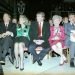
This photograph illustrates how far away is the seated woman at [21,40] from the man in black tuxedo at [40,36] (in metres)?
0.12

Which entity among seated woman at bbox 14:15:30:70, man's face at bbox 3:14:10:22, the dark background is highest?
the dark background

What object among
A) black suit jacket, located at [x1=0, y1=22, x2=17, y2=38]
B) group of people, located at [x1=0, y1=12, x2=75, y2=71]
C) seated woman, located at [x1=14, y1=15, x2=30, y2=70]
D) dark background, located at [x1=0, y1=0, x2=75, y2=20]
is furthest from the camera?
dark background, located at [x1=0, y1=0, x2=75, y2=20]

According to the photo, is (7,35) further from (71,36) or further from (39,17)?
(71,36)

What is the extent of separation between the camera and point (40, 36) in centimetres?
618

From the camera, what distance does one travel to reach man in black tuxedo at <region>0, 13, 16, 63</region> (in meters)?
6.11

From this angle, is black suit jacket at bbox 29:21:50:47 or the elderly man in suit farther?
black suit jacket at bbox 29:21:50:47

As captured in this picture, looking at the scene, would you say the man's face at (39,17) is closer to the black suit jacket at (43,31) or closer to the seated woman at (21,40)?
the black suit jacket at (43,31)

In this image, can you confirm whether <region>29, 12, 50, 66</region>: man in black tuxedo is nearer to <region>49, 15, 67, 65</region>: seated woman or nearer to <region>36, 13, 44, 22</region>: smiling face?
<region>36, 13, 44, 22</region>: smiling face

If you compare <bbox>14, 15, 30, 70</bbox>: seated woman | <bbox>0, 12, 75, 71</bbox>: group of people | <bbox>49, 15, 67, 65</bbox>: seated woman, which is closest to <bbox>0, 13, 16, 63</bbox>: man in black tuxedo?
<bbox>0, 12, 75, 71</bbox>: group of people

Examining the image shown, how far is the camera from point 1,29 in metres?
6.23

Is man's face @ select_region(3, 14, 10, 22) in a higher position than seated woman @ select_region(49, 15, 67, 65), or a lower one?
higher

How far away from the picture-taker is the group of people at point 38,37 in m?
6.07

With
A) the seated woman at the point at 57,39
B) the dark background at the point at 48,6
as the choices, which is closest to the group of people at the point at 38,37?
the seated woman at the point at 57,39

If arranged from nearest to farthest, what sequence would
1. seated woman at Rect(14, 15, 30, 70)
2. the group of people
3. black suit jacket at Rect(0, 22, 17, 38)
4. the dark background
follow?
seated woman at Rect(14, 15, 30, 70)
the group of people
black suit jacket at Rect(0, 22, 17, 38)
the dark background
